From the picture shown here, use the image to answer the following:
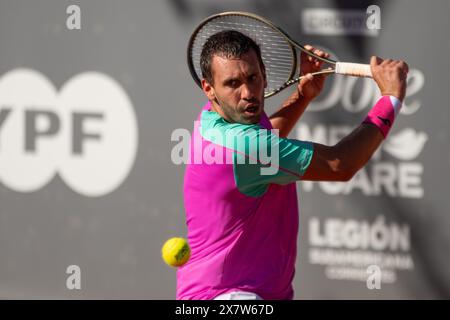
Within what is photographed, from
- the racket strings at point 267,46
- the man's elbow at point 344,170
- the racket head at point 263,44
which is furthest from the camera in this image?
the racket strings at point 267,46

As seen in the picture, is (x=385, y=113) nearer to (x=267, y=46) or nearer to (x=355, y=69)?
(x=355, y=69)

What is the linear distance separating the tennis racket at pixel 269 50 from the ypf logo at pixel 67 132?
1.45m

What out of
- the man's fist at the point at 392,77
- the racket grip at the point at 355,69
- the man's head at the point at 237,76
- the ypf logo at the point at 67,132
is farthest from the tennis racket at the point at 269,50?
the ypf logo at the point at 67,132

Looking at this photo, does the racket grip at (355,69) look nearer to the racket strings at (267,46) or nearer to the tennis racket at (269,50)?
the tennis racket at (269,50)

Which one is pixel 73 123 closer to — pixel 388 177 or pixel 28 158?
pixel 28 158

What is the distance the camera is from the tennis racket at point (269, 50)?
4094mm

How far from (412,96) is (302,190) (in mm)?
945

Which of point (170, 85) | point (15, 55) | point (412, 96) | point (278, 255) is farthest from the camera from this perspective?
point (15, 55)

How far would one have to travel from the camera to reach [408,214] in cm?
563

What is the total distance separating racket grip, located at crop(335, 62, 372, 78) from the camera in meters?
3.75

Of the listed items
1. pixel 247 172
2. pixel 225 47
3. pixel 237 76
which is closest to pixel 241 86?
pixel 237 76

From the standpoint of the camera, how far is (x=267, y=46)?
4953mm

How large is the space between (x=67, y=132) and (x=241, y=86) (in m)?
3.04
